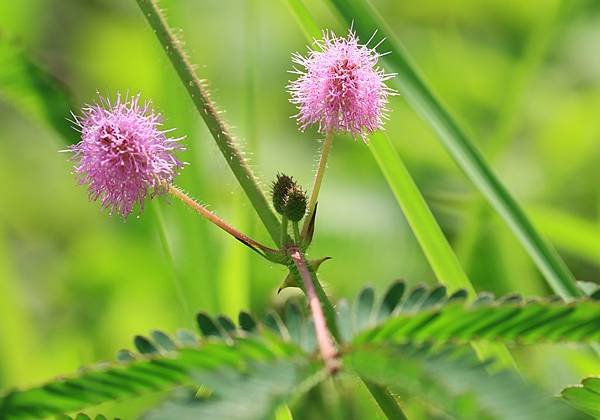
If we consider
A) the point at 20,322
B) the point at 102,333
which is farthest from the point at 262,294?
the point at 20,322

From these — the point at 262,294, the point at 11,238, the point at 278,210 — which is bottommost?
the point at 278,210

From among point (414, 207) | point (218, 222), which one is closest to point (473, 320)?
point (218, 222)

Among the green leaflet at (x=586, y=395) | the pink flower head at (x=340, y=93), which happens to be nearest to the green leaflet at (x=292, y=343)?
the green leaflet at (x=586, y=395)

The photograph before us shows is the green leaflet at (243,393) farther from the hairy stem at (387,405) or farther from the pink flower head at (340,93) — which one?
the pink flower head at (340,93)

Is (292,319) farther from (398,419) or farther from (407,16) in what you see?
(407,16)

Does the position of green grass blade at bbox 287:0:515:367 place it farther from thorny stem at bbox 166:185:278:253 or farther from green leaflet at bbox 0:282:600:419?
green leaflet at bbox 0:282:600:419

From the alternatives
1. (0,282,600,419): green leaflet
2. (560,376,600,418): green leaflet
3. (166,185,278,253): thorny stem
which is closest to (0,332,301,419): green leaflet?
(0,282,600,419): green leaflet
